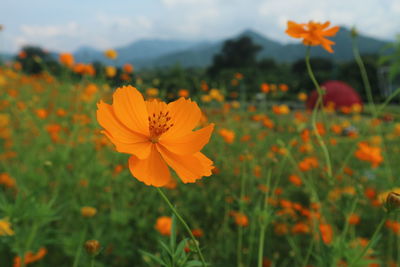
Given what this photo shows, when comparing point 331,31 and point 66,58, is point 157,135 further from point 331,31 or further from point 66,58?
point 66,58

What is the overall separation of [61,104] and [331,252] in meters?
2.97

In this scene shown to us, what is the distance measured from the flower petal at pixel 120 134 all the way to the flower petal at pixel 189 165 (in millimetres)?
30

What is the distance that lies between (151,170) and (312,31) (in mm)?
449

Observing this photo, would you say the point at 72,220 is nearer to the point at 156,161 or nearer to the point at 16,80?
the point at 156,161

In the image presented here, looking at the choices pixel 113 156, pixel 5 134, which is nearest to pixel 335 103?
pixel 113 156

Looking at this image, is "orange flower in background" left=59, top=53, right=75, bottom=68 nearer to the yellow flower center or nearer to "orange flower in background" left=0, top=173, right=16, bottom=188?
"orange flower in background" left=0, top=173, right=16, bottom=188

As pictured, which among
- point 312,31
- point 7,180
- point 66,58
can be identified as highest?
point 312,31

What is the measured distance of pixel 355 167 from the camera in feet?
7.59

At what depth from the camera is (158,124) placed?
40 centimetres

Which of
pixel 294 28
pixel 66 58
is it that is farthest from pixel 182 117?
pixel 66 58

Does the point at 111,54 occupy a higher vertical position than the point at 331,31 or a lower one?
lower

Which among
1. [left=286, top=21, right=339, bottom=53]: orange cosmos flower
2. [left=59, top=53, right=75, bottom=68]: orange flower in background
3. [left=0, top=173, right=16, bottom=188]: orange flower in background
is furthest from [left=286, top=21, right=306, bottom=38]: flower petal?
[left=59, top=53, right=75, bottom=68]: orange flower in background

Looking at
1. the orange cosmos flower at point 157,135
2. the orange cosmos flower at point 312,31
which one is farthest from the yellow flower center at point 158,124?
the orange cosmos flower at point 312,31

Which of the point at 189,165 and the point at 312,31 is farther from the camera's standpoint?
the point at 312,31
